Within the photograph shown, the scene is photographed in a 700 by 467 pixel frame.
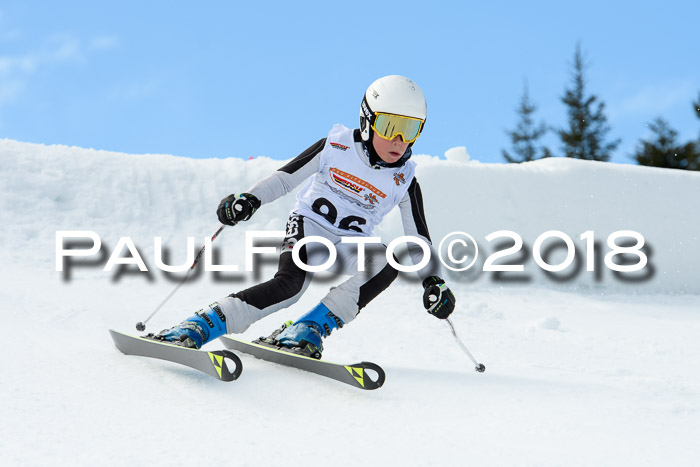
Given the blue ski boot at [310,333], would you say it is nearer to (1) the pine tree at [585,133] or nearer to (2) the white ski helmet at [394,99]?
(2) the white ski helmet at [394,99]

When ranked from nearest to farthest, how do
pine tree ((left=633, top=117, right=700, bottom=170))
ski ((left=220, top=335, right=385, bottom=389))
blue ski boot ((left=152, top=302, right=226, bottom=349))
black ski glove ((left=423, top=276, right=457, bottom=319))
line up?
ski ((left=220, top=335, right=385, bottom=389)), blue ski boot ((left=152, top=302, right=226, bottom=349)), black ski glove ((left=423, top=276, right=457, bottom=319)), pine tree ((left=633, top=117, right=700, bottom=170))

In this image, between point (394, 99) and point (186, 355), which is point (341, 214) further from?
point (186, 355)

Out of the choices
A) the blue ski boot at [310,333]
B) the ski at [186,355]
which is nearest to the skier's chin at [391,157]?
the blue ski boot at [310,333]

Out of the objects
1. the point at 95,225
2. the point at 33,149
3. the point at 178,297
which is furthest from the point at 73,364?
the point at 33,149

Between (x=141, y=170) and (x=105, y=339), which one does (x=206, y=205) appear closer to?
(x=141, y=170)

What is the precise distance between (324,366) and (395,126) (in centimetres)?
128

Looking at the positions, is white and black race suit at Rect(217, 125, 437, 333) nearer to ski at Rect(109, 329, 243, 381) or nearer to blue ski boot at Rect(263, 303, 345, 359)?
blue ski boot at Rect(263, 303, 345, 359)

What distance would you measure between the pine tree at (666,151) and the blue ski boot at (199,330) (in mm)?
25220

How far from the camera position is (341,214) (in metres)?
3.51

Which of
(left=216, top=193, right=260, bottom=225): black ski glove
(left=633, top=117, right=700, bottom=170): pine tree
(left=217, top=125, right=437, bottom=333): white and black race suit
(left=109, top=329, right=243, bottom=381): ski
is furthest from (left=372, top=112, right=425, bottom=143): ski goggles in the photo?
(left=633, top=117, right=700, bottom=170): pine tree

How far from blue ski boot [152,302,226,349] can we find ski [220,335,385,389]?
30 centimetres

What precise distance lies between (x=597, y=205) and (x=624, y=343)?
3606 mm

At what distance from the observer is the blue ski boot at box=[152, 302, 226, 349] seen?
2.89 m

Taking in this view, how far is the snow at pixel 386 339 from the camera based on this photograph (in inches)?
82.0
